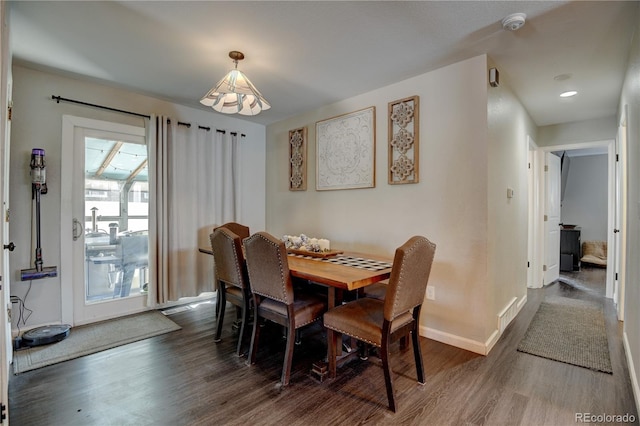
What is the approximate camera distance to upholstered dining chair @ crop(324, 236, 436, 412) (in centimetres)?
177

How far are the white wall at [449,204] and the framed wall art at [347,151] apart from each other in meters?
0.10

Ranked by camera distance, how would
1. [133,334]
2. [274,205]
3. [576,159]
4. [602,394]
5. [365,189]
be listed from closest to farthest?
[602,394], [133,334], [365,189], [274,205], [576,159]

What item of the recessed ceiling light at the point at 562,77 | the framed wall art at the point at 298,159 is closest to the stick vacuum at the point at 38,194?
the framed wall art at the point at 298,159

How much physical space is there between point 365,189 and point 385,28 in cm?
159

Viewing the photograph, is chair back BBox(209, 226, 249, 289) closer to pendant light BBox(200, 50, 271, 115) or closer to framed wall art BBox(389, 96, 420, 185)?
pendant light BBox(200, 50, 271, 115)

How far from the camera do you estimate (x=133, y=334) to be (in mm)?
2836

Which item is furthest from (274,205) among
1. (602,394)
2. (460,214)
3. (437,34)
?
(602,394)

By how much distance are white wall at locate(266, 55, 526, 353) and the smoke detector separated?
42cm

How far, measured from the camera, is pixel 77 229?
307cm

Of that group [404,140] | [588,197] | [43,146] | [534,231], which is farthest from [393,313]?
[588,197]

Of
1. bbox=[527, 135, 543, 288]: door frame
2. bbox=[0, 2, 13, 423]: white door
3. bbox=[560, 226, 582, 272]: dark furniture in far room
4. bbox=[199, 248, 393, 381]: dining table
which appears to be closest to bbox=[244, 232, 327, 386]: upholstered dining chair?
bbox=[199, 248, 393, 381]: dining table

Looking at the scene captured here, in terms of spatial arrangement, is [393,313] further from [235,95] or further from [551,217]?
[551,217]

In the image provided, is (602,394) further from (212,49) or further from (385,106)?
(212,49)

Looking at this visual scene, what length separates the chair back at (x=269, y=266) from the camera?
6.61 ft
